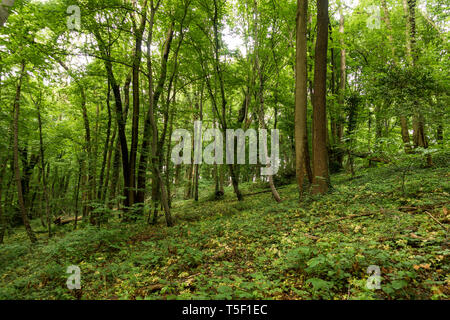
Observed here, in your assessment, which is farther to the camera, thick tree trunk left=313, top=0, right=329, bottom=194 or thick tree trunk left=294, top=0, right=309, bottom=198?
thick tree trunk left=294, top=0, right=309, bottom=198

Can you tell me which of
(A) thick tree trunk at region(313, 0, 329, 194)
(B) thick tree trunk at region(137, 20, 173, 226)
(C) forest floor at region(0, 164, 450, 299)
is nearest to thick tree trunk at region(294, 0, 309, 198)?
(A) thick tree trunk at region(313, 0, 329, 194)

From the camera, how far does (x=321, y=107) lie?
674 cm

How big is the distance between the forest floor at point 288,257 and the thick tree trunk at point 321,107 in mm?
749

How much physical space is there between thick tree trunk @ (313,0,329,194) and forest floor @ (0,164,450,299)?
0.75 m

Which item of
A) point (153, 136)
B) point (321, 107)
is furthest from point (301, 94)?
point (153, 136)

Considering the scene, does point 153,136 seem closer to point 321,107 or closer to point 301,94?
point 301,94

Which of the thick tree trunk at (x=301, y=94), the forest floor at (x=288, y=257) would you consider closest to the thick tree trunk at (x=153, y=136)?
the forest floor at (x=288, y=257)

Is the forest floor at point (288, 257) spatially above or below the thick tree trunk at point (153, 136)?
below

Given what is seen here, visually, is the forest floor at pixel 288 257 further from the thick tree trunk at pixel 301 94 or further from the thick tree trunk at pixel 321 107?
the thick tree trunk at pixel 301 94

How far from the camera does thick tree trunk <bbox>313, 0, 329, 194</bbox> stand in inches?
262

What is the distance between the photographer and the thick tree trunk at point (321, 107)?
6664mm

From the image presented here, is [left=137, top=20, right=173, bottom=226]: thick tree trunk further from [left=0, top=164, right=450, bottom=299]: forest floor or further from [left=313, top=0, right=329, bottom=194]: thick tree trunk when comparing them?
[left=313, top=0, right=329, bottom=194]: thick tree trunk
